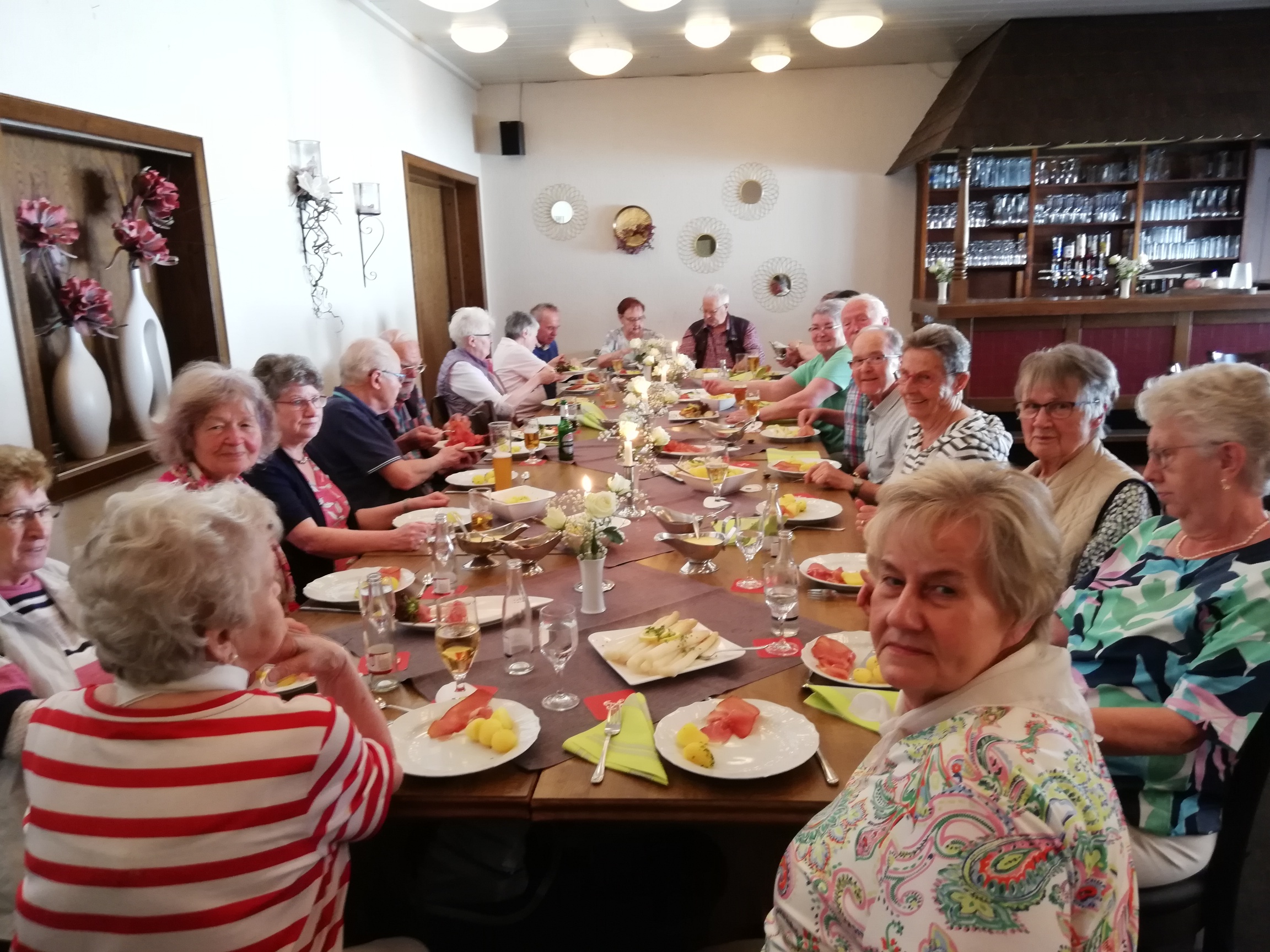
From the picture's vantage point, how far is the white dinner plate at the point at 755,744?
131cm

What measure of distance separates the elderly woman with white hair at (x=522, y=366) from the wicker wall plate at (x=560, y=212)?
201cm

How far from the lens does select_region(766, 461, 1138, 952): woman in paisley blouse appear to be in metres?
0.82

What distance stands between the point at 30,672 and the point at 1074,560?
2162 mm

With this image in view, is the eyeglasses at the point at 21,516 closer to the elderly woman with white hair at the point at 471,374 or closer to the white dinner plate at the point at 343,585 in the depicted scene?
the white dinner plate at the point at 343,585

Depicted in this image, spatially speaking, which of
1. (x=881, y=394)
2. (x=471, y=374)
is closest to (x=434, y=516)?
(x=881, y=394)

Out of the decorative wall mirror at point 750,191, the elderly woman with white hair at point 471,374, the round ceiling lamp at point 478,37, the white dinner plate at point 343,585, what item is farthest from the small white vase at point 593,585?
the decorative wall mirror at point 750,191

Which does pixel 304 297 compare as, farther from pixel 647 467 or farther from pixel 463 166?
pixel 463 166

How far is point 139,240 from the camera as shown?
317 cm

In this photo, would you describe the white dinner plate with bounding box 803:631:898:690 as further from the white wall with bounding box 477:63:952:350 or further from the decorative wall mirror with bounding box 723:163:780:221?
the decorative wall mirror with bounding box 723:163:780:221

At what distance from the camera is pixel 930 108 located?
25.2ft

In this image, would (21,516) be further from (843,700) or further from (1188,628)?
(1188,628)

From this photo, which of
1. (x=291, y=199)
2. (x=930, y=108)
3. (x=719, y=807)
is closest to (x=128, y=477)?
(x=291, y=199)

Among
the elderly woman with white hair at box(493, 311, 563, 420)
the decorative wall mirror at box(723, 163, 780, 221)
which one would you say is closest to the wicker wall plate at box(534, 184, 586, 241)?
the decorative wall mirror at box(723, 163, 780, 221)

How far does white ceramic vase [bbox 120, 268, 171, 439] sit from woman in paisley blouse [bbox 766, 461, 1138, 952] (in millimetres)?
3048
